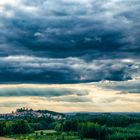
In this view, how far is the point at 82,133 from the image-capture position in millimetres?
166875

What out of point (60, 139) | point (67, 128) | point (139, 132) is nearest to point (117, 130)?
point (139, 132)

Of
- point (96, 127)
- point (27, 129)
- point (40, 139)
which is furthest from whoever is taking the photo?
point (27, 129)

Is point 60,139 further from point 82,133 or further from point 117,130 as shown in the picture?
point 117,130

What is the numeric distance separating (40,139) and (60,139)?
7.12 m

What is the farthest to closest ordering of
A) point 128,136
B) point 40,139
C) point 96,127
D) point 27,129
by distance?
1. point 27,129
2. point 96,127
3. point 128,136
4. point 40,139

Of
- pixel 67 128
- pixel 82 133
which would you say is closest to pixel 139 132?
pixel 82 133

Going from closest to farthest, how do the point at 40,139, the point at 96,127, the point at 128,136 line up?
the point at 40,139 → the point at 128,136 → the point at 96,127

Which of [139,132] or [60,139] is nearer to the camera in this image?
[60,139]

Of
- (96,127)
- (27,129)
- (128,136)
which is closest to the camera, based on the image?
(128,136)

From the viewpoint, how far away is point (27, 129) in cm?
17900

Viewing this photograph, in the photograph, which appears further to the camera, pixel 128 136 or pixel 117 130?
pixel 117 130

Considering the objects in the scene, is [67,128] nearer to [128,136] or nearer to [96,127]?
[96,127]

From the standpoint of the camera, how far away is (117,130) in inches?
6801

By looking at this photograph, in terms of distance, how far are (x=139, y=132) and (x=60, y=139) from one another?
39628mm
